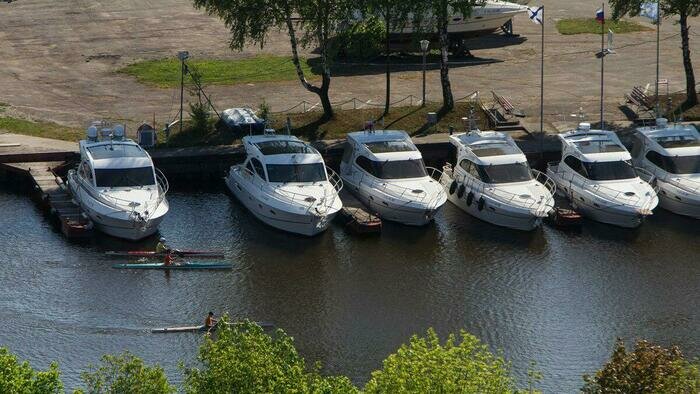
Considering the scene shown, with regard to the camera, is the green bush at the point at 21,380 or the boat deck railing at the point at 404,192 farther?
the boat deck railing at the point at 404,192

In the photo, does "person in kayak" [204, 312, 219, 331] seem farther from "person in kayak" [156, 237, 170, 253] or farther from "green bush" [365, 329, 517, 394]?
"green bush" [365, 329, 517, 394]

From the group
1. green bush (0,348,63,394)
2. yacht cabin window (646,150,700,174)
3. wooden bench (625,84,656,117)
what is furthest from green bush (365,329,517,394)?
wooden bench (625,84,656,117)

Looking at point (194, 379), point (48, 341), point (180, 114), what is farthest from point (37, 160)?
point (194, 379)

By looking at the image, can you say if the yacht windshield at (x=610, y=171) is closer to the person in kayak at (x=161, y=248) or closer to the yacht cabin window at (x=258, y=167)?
the yacht cabin window at (x=258, y=167)

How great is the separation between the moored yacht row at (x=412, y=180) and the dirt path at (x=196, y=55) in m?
9.23

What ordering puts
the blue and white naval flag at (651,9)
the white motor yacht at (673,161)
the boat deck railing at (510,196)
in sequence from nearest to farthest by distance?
1. the boat deck railing at (510,196)
2. the white motor yacht at (673,161)
3. the blue and white naval flag at (651,9)

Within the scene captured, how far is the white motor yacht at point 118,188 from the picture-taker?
188 ft

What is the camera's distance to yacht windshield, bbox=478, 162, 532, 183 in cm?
6134

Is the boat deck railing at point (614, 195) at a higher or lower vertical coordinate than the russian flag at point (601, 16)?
lower

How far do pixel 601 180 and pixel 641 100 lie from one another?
13220 millimetres

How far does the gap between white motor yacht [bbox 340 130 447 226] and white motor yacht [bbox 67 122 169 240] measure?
28.5 feet

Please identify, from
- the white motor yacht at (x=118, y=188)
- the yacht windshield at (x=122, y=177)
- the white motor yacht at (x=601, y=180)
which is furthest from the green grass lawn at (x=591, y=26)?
the yacht windshield at (x=122, y=177)

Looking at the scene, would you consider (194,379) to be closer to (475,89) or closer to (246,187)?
(246,187)

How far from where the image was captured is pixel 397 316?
50.0m
